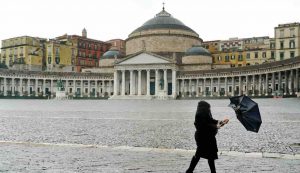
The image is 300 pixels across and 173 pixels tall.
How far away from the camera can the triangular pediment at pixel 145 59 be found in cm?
9375

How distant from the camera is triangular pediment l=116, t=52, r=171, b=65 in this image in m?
93.8

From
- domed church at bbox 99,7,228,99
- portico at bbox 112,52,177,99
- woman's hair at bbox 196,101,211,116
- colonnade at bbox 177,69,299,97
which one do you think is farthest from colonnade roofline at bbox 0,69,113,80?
woman's hair at bbox 196,101,211,116

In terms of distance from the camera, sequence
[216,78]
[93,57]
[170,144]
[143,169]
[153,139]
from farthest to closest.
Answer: [93,57]
[216,78]
[153,139]
[170,144]
[143,169]

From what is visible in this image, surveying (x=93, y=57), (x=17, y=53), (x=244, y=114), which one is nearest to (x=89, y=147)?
(x=244, y=114)

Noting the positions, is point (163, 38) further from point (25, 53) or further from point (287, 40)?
point (25, 53)

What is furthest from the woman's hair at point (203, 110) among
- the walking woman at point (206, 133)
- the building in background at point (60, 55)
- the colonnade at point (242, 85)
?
the building in background at point (60, 55)

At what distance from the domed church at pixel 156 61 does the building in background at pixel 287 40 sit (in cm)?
1596

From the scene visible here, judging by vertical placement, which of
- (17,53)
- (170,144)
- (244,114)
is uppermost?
(17,53)

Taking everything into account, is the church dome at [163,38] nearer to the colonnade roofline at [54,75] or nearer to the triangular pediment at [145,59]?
the triangular pediment at [145,59]

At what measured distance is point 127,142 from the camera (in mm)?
11062

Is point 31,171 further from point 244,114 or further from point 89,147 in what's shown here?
point 244,114

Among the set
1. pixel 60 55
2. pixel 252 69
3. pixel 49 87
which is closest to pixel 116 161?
pixel 252 69

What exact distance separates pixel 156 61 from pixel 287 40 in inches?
1172

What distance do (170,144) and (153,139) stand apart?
1090mm
